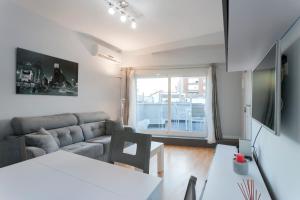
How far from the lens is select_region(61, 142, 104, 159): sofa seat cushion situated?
2.77m

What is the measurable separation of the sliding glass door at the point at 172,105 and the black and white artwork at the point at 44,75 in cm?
238

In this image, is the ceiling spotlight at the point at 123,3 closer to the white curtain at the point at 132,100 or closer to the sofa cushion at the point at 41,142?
the sofa cushion at the point at 41,142

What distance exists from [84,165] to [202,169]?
252cm

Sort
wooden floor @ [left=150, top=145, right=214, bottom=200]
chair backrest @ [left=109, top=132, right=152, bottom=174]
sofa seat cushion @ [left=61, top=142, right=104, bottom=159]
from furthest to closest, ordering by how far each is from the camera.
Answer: sofa seat cushion @ [left=61, top=142, right=104, bottom=159] → wooden floor @ [left=150, top=145, right=214, bottom=200] → chair backrest @ [left=109, top=132, right=152, bottom=174]

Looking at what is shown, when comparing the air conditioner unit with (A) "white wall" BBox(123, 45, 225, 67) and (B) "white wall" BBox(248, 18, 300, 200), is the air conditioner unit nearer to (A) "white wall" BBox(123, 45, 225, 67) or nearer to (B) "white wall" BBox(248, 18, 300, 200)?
(A) "white wall" BBox(123, 45, 225, 67)

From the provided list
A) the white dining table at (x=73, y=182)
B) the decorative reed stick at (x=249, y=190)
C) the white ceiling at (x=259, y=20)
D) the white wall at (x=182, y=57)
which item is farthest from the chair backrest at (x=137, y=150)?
the white wall at (x=182, y=57)

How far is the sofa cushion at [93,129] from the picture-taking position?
3570 mm

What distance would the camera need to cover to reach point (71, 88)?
3795 mm

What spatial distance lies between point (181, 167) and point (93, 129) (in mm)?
1910

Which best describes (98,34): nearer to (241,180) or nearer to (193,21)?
(193,21)

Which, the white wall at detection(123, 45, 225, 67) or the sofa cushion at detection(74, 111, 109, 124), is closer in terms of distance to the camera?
the sofa cushion at detection(74, 111, 109, 124)


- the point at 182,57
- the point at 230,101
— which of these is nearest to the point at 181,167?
the point at 230,101

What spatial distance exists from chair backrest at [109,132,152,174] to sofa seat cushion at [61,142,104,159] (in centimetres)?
136

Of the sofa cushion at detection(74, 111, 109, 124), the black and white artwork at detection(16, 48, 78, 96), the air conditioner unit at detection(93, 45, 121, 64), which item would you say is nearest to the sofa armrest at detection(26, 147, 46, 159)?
the black and white artwork at detection(16, 48, 78, 96)
